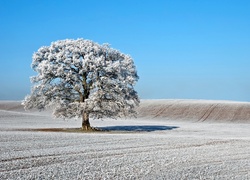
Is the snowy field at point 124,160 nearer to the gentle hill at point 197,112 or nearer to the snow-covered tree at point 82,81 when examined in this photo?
the snow-covered tree at point 82,81

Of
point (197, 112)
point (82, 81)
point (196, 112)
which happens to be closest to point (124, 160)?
point (82, 81)

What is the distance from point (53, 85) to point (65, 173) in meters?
27.3

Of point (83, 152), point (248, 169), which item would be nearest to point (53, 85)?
point (83, 152)

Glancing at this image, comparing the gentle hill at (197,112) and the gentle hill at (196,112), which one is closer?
the gentle hill at (196,112)

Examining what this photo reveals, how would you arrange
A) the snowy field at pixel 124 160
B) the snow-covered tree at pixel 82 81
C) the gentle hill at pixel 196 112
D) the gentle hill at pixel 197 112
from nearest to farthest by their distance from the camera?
the snowy field at pixel 124 160, the snow-covered tree at pixel 82 81, the gentle hill at pixel 196 112, the gentle hill at pixel 197 112

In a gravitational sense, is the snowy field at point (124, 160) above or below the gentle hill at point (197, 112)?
below

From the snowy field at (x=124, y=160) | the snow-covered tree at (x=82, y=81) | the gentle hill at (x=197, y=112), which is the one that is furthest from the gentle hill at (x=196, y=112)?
the snowy field at (x=124, y=160)

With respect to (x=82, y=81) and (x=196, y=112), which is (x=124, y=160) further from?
(x=196, y=112)

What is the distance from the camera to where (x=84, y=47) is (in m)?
43.0

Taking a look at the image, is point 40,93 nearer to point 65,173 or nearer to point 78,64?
point 78,64

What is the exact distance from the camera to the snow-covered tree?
136ft

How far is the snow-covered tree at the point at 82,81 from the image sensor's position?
4131 centimetres

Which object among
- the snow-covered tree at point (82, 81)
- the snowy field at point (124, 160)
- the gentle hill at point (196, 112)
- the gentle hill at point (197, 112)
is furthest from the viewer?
the gentle hill at point (197, 112)

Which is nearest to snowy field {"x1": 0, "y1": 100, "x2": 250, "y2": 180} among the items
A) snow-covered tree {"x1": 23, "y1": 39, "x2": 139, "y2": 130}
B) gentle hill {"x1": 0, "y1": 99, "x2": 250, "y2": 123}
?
snow-covered tree {"x1": 23, "y1": 39, "x2": 139, "y2": 130}
